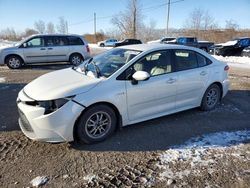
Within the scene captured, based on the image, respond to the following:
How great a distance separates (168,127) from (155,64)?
3.92ft

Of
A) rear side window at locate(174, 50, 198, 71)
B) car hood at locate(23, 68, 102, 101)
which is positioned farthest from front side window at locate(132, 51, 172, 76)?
car hood at locate(23, 68, 102, 101)

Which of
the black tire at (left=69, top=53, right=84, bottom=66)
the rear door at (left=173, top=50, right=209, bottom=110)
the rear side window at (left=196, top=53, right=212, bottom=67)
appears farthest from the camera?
the black tire at (left=69, top=53, right=84, bottom=66)

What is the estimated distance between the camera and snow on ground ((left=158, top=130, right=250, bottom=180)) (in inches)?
140

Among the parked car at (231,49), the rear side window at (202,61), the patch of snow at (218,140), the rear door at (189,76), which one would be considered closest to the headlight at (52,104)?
the patch of snow at (218,140)

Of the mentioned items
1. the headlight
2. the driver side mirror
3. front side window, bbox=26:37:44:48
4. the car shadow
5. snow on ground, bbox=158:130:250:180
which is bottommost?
snow on ground, bbox=158:130:250:180

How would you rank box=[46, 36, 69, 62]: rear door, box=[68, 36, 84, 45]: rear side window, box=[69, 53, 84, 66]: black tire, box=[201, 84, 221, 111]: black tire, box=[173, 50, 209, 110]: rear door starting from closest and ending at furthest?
box=[173, 50, 209, 110]: rear door, box=[201, 84, 221, 111]: black tire, box=[46, 36, 69, 62]: rear door, box=[68, 36, 84, 45]: rear side window, box=[69, 53, 84, 66]: black tire

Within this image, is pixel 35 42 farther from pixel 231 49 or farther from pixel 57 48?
pixel 231 49

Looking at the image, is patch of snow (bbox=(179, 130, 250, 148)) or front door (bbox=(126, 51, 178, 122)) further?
front door (bbox=(126, 51, 178, 122))

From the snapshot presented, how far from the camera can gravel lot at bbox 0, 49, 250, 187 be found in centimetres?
335

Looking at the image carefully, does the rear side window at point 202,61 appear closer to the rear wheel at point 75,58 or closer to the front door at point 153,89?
the front door at point 153,89

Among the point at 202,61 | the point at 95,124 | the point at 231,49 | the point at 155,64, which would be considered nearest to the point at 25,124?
the point at 95,124

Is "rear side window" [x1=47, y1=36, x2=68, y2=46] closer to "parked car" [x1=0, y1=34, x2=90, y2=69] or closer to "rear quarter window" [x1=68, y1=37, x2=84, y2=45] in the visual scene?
"parked car" [x1=0, y1=34, x2=90, y2=69]

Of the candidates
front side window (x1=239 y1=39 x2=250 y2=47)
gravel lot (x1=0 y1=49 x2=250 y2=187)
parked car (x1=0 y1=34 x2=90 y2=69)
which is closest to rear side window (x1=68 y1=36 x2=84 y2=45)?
parked car (x1=0 y1=34 x2=90 y2=69)

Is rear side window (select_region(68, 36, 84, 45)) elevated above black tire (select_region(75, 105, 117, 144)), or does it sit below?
above
